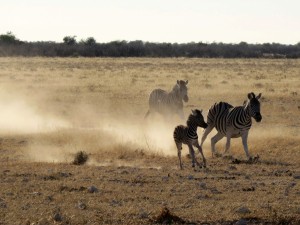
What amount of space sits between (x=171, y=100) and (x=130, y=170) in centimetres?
919

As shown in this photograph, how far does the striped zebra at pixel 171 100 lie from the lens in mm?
23281

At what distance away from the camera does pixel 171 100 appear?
23.5 m

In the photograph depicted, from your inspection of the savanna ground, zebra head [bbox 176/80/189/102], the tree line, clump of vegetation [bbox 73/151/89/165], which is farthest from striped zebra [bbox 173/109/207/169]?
the tree line

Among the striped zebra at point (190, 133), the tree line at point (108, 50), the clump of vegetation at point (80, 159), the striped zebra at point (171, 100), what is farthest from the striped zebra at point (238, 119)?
the tree line at point (108, 50)

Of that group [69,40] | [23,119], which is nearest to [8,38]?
[69,40]

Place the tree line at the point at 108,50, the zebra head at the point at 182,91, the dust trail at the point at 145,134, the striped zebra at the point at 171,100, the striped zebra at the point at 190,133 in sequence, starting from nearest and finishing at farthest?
the striped zebra at the point at 190,133
the dust trail at the point at 145,134
the zebra head at the point at 182,91
the striped zebra at the point at 171,100
the tree line at the point at 108,50

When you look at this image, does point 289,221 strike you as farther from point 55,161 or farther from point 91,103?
point 91,103

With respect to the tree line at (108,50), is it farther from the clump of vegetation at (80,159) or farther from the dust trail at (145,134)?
the clump of vegetation at (80,159)

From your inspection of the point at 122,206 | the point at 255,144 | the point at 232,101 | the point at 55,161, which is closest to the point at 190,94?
the point at 232,101

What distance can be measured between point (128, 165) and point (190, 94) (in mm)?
19295

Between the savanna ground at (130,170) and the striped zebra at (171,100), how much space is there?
0.41 meters

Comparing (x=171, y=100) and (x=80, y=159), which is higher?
(x=171, y=100)

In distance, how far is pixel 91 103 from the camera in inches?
1268

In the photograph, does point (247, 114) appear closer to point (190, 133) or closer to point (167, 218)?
point (190, 133)
